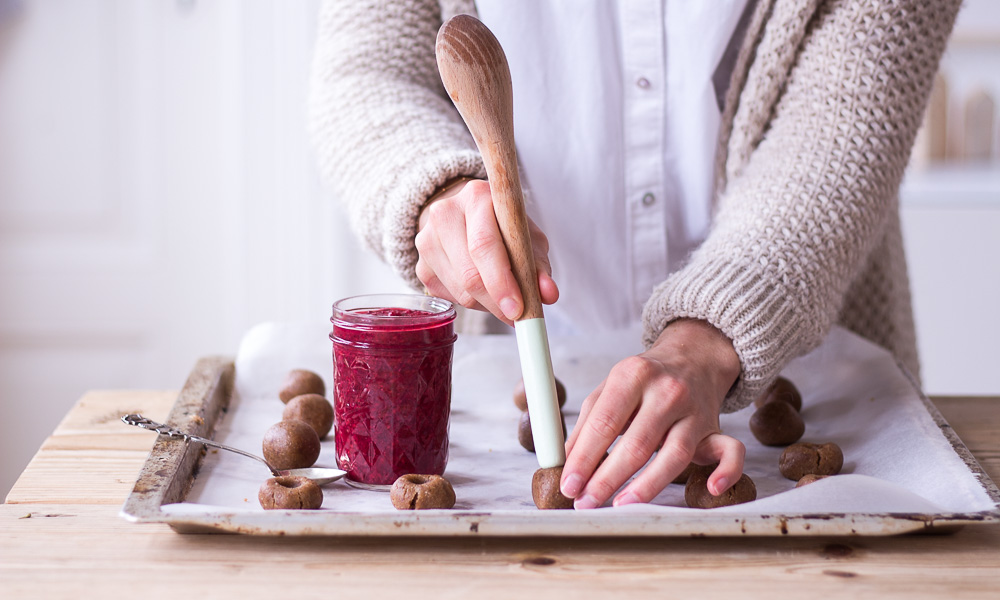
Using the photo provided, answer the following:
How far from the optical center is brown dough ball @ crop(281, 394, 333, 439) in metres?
0.84

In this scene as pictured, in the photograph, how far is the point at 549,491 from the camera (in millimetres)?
678

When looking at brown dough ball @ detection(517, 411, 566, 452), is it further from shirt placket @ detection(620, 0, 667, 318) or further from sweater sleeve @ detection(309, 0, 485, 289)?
shirt placket @ detection(620, 0, 667, 318)

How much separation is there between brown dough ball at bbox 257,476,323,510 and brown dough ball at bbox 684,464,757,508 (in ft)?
0.89

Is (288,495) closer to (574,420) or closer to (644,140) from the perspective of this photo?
(574,420)

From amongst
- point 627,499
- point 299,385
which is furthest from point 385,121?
point 627,499

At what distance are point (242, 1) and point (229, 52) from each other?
0.12 metres

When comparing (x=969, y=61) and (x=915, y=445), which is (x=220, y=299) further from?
(x=969, y=61)

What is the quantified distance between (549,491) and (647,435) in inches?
3.2

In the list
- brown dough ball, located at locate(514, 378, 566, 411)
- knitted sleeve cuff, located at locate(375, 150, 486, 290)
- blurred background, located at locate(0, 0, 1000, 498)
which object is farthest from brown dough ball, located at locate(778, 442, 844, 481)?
blurred background, located at locate(0, 0, 1000, 498)

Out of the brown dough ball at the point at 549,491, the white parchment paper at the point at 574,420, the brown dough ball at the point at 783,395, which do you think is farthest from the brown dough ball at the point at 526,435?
the brown dough ball at the point at 783,395

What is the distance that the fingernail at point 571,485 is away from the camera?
667 mm

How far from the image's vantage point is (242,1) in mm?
2045

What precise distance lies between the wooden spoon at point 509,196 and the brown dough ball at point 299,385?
0.31m

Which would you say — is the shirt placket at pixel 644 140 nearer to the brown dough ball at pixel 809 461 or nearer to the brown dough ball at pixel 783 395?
the brown dough ball at pixel 783 395
